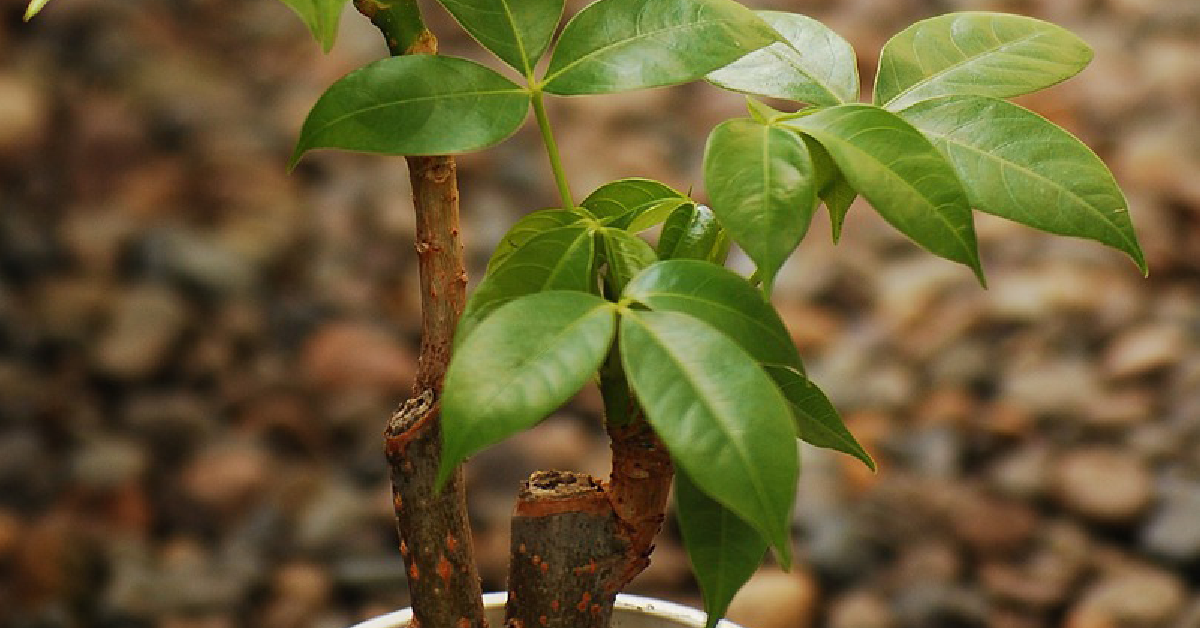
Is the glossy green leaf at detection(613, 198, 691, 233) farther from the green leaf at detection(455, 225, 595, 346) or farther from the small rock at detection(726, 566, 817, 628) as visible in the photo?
the small rock at detection(726, 566, 817, 628)

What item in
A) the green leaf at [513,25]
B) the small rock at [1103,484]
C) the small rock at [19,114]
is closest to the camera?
the green leaf at [513,25]

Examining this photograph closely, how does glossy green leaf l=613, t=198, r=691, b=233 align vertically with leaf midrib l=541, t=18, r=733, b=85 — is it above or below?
below

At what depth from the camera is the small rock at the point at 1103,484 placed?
58.1 inches

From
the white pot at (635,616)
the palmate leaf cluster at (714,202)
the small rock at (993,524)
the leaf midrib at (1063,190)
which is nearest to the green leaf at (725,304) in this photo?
the palmate leaf cluster at (714,202)

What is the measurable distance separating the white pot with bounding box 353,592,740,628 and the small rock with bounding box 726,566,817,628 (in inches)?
27.3

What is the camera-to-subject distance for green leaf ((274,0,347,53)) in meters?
0.44

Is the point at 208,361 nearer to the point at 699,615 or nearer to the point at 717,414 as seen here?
the point at 699,615

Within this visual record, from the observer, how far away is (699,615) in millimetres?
663

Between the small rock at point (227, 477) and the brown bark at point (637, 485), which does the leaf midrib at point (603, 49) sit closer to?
the brown bark at point (637, 485)

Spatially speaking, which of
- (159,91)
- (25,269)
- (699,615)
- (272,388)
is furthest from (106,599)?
(699,615)

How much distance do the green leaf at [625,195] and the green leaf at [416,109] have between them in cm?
7

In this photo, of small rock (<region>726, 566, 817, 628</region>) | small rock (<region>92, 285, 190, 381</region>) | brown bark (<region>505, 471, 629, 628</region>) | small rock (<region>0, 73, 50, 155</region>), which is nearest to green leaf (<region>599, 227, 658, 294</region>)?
brown bark (<region>505, 471, 629, 628</region>)

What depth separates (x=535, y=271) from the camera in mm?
510

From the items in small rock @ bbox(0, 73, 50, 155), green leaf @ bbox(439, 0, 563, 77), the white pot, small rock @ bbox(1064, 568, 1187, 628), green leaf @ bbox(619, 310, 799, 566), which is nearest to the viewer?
green leaf @ bbox(619, 310, 799, 566)
